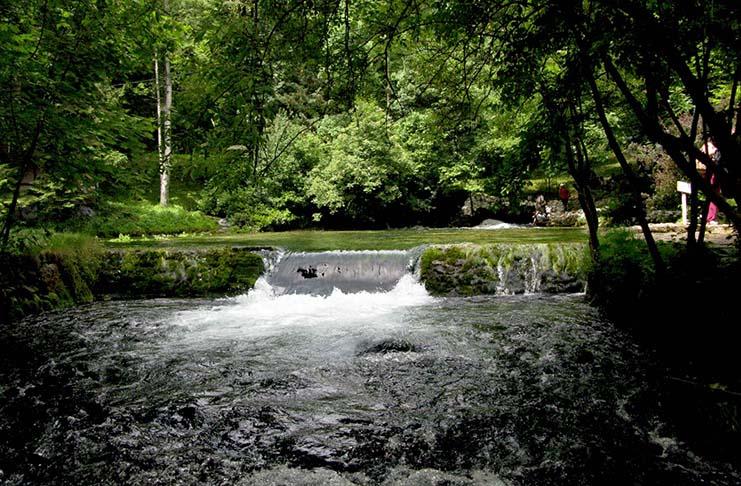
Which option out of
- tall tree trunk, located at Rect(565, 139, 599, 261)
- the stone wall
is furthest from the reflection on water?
the stone wall

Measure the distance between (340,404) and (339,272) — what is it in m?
6.04

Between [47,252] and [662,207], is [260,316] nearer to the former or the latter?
[47,252]

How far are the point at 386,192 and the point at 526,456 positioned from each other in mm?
16076

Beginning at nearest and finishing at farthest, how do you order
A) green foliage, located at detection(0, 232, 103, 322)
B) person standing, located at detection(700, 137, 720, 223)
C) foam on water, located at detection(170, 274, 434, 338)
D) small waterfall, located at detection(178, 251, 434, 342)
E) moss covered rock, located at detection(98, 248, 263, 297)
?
person standing, located at detection(700, 137, 720, 223)
foam on water, located at detection(170, 274, 434, 338)
small waterfall, located at detection(178, 251, 434, 342)
green foliage, located at detection(0, 232, 103, 322)
moss covered rock, located at detection(98, 248, 263, 297)

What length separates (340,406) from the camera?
3527mm

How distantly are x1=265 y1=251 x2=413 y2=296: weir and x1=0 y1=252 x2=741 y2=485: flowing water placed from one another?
2.67 m

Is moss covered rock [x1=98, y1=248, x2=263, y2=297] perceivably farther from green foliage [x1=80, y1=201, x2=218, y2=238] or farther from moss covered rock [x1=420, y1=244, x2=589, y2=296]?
green foliage [x1=80, y1=201, x2=218, y2=238]

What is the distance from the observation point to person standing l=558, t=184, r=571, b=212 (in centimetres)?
1673

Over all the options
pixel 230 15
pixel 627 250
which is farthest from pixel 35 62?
pixel 627 250

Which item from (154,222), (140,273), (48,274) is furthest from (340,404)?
(154,222)

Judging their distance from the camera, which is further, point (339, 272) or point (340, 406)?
point (339, 272)

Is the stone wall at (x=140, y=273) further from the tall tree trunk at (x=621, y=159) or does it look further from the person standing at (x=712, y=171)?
the person standing at (x=712, y=171)

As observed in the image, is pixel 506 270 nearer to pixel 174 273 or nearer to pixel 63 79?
pixel 174 273

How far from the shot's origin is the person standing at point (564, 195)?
16734mm
